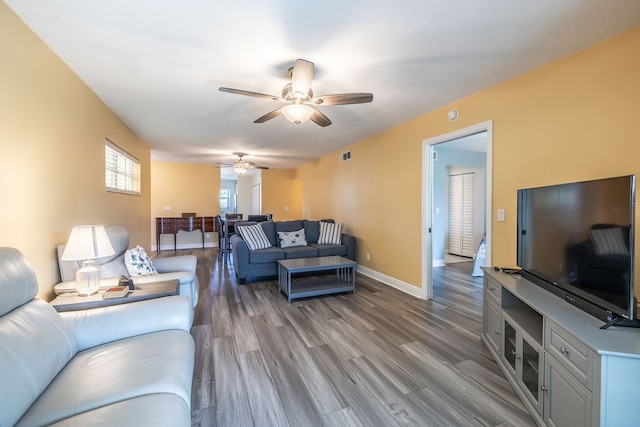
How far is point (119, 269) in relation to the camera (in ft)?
8.18

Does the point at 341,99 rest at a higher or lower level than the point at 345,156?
lower

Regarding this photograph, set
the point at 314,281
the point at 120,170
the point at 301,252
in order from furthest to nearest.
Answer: the point at 301,252 → the point at 314,281 → the point at 120,170

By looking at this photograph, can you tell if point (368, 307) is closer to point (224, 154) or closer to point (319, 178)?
point (319, 178)

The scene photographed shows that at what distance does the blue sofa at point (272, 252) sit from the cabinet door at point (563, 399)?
3.44m

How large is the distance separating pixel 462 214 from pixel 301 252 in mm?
4039

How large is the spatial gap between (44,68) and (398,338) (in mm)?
3578

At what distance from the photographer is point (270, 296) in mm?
3648

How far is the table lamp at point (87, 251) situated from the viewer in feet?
6.02

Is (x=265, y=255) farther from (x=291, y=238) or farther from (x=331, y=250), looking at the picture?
(x=331, y=250)

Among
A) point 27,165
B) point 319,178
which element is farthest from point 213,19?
point 319,178

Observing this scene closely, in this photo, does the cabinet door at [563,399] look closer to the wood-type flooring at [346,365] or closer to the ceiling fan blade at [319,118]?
the wood-type flooring at [346,365]

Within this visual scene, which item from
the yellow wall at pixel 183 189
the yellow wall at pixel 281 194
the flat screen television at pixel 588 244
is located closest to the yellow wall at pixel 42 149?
the flat screen television at pixel 588 244

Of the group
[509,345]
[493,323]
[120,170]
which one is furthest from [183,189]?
[509,345]

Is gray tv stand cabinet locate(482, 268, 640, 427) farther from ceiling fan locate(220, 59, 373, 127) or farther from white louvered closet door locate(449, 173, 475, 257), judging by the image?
white louvered closet door locate(449, 173, 475, 257)
